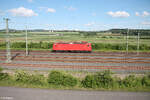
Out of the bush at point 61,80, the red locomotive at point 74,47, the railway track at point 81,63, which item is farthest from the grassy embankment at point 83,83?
the red locomotive at point 74,47

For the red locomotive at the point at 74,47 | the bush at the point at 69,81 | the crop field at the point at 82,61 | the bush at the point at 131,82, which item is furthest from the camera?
the red locomotive at the point at 74,47

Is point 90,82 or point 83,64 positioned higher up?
point 83,64

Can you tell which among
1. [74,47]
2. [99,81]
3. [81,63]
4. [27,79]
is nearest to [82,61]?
[81,63]

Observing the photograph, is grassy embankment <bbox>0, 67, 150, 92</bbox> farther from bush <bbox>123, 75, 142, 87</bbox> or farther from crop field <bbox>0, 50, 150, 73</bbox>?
crop field <bbox>0, 50, 150, 73</bbox>

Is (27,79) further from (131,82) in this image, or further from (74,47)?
(74,47)

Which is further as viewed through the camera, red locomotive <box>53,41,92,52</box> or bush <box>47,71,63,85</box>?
red locomotive <box>53,41,92,52</box>

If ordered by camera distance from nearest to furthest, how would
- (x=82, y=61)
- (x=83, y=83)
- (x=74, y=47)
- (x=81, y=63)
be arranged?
(x=83, y=83), (x=81, y=63), (x=82, y=61), (x=74, y=47)

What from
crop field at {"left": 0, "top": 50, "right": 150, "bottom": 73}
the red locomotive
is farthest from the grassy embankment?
the red locomotive

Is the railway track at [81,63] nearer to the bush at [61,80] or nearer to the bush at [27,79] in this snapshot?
the bush at [27,79]

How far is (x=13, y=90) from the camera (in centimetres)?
968

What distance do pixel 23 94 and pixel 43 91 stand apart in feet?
4.15

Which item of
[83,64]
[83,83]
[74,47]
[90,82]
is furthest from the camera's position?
[74,47]

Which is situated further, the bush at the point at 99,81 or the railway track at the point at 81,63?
the railway track at the point at 81,63

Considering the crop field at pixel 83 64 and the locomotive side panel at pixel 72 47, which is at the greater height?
→ the locomotive side panel at pixel 72 47
